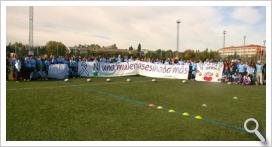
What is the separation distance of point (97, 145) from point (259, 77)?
45.8 ft

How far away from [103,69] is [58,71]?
9.68ft

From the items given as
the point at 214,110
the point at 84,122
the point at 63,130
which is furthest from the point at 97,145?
the point at 214,110

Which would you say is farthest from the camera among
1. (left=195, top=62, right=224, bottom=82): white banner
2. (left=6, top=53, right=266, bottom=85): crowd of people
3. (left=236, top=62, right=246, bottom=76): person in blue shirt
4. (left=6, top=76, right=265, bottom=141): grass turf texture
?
(left=195, top=62, right=224, bottom=82): white banner

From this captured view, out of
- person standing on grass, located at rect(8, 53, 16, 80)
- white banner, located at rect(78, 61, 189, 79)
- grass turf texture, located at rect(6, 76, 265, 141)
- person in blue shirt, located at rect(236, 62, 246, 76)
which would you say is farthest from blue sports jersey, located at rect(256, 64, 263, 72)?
person standing on grass, located at rect(8, 53, 16, 80)

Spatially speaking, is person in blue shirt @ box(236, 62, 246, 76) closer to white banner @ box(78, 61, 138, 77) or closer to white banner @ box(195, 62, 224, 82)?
white banner @ box(195, 62, 224, 82)

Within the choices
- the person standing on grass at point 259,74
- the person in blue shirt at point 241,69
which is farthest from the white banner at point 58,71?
the person standing on grass at point 259,74

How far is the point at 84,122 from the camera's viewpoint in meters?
6.27

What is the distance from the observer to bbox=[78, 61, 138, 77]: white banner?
18.4 meters

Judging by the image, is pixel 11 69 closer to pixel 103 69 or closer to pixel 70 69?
pixel 70 69

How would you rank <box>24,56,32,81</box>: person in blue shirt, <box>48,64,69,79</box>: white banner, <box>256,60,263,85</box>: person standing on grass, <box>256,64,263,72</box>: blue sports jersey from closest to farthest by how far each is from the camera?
1. <box>24,56,32,81</box>: person in blue shirt
2. <box>48,64,69,79</box>: white banner
3. <box>256,60,263,85</box>: person standing on grass
4. <box>256,64,263,72</box>: blue sports jersey

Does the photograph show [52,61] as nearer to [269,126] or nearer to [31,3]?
[31,3]

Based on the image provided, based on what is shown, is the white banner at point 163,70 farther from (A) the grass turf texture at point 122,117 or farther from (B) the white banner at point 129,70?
(A) the grass turf texture at point 122,117

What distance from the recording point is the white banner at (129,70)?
18.4m

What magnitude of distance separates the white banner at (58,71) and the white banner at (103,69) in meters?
1.42
